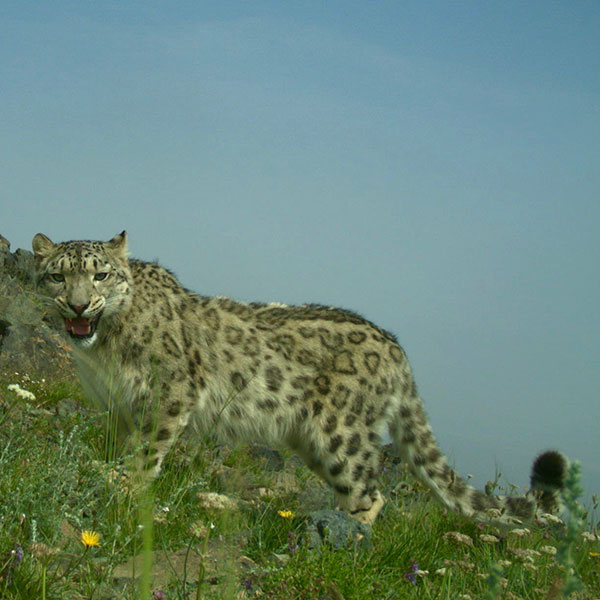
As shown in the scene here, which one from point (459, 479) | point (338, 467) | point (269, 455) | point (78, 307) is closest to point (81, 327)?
point (78, 307)

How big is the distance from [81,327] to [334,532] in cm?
303

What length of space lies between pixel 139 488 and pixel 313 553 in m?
1.43

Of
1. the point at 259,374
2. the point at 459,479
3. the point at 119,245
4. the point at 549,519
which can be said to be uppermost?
the point at 119,245

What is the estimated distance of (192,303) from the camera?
7.31m

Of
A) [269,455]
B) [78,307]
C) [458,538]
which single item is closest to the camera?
[458,538]

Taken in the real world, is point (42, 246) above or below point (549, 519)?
above

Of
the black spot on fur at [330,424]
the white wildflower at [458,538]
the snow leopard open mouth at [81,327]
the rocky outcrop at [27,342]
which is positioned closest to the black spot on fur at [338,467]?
the black spot on fur at [330,424]

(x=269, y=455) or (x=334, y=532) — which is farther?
(x=269, y=455)

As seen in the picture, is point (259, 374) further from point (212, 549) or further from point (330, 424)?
point (212, 549)

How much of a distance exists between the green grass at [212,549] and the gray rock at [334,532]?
0.23ft

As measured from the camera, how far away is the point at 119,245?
7.02m

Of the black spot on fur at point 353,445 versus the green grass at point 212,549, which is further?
the black spot on fur at point 353,445

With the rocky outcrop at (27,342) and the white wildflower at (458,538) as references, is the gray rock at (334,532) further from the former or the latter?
the rocky outcrop at (27,342)

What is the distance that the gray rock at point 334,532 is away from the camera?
4.56 meters
